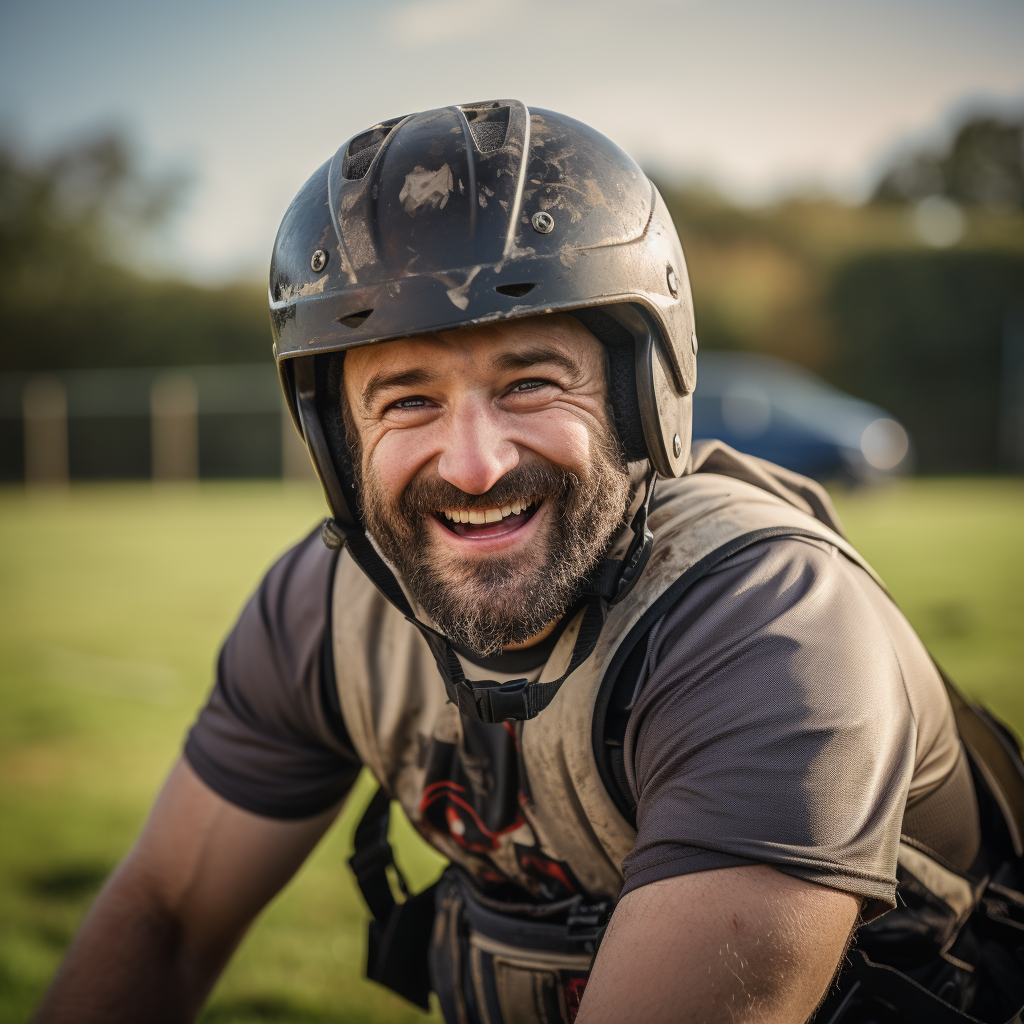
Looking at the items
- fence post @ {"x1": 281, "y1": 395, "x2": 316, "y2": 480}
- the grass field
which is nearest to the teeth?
→ the grass field

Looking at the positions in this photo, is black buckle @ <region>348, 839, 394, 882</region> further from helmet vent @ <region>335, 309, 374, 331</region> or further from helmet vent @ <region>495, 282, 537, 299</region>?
helmet vent @ <region>495, 282, 537, 299</region>

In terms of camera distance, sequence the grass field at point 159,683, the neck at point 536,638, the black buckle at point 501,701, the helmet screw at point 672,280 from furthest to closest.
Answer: the grass field at point 159,683 < the helmet screw at point 672,280 < the neck at point 536,638 < the black buckle at point 501,701

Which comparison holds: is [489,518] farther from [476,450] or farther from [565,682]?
[565,682]

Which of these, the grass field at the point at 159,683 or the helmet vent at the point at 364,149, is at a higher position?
the helmet vent at the point at 364,149

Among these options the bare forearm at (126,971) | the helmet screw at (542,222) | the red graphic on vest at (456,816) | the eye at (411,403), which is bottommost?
the bare forearm at (126,971)

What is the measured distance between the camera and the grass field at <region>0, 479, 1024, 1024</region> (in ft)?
10.8

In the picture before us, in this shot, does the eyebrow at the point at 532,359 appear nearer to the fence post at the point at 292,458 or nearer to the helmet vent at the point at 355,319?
the helmet vent at the point at 355,319

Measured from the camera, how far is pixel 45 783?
4.92m

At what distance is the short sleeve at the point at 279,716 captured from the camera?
2133 millimetres

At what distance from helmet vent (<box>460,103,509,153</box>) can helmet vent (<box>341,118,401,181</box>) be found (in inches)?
7.3

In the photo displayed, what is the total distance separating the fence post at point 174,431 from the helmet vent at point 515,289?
24324 millimetres

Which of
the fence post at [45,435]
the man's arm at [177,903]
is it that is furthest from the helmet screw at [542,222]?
the fence post at [45,435]

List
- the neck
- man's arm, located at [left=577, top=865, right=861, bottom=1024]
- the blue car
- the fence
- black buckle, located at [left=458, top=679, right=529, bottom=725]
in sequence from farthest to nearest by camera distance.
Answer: the fence → the blue car → the neck → black buckle, located at [left=458, top=679, right=529, bottom=725] → man's arm, located at [left=577, top=865, right=861, bottom=1024]

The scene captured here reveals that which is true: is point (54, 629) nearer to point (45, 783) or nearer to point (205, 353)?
point (45, 783)
